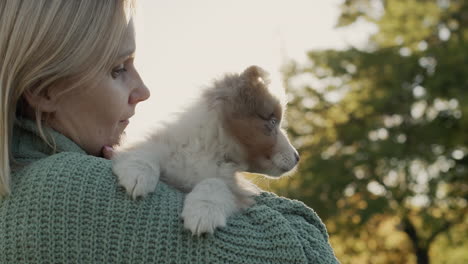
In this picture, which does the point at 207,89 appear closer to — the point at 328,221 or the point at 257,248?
the point at 257,248

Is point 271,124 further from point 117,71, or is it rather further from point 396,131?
point 396,131

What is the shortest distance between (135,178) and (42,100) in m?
0.61

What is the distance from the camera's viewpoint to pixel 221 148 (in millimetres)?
3135

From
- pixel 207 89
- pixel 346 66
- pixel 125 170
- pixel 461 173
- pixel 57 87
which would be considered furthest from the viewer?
pixel 346 66

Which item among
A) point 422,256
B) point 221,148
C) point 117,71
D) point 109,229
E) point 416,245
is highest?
point 117,71

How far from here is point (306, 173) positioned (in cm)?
1522

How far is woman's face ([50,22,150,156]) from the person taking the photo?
8.72 feet

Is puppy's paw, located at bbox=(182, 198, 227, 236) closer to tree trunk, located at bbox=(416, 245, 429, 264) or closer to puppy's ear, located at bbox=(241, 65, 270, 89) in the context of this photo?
puppy's ear, located at bbox=(241, 65, 270, 89)

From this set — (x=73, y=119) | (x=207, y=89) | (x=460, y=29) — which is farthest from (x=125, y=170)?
(x=460, y=29)

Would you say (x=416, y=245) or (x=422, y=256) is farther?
(x=422, y=256)

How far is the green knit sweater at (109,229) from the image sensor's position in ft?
7.19

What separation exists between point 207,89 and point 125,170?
3.42 feet

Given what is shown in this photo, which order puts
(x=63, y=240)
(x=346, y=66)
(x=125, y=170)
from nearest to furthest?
(x=63, y=240) < (x=125, y=170) < (x=346, y=66)

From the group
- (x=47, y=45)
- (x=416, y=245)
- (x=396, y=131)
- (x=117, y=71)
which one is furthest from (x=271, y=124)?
(x=416, y=245)
